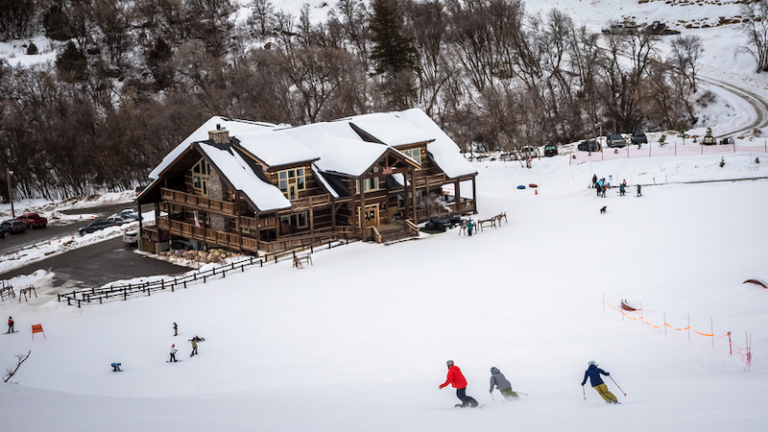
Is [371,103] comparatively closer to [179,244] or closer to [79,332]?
[179,244]

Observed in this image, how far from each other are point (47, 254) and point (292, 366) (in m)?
32.4

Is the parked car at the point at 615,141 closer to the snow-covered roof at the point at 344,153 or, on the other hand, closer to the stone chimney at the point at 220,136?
the snow-covered roof at the point at 344,153

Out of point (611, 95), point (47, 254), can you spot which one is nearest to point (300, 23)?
point (611, 95)

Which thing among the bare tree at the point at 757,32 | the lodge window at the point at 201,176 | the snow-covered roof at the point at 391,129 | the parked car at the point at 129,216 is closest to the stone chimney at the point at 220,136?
the lodge window at the point at 201,176

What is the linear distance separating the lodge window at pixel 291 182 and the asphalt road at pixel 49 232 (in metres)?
23.2

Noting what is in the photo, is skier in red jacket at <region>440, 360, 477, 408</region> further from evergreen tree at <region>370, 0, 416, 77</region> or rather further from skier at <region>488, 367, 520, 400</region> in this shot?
evergreen tree at <region>370, 0, 416, 77</region>

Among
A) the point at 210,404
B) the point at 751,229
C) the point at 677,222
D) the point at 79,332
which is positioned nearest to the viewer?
the point at 210,404

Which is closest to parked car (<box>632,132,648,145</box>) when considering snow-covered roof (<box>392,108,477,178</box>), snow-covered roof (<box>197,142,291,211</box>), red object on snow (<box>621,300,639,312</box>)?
snow-covered roof (<box>392,108,477,178</box>)

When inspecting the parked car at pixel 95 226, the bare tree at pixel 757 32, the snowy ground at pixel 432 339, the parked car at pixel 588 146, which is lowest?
the snowy ground at pixel 432 339

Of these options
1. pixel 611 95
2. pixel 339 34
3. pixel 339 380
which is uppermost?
pixel 339 34

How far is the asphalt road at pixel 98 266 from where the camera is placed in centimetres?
4460

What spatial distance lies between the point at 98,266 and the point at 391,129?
21633 mm

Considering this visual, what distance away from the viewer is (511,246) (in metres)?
42.9

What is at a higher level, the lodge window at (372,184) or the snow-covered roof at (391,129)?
the snow-covered roof at (391,129)
